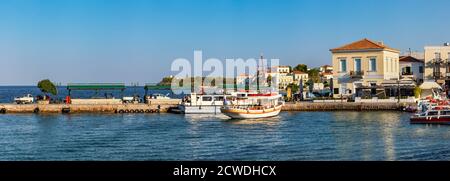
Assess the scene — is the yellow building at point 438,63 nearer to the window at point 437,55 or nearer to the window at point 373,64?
the window at point 437,55

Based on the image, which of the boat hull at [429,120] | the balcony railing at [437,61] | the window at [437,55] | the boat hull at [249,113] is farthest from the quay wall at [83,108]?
the window at [437,55]

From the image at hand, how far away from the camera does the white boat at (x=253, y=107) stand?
52225 mm

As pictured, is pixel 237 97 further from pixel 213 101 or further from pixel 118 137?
pixel 118 137

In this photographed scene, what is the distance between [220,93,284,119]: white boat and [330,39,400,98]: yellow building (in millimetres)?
11108

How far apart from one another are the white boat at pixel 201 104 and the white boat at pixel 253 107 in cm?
185

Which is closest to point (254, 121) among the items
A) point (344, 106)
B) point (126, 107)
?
point (344, 106)

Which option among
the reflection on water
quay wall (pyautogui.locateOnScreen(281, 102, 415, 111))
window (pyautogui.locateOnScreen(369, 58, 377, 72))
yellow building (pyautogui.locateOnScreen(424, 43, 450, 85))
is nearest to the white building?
yellow building (pyautogui.locateOnScreen(424, 43, 450, 85))

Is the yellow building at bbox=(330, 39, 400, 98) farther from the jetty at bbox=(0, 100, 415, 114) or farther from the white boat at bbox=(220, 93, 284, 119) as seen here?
the white boat at bbox=(220, 93, 284, 119)

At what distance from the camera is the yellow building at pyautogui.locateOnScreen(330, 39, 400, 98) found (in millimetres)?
64500

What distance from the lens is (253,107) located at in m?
54.9

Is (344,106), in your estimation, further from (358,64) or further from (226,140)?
(226,140)

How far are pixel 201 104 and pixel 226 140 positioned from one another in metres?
27.7

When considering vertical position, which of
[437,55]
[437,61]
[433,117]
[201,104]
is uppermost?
[437,55]
